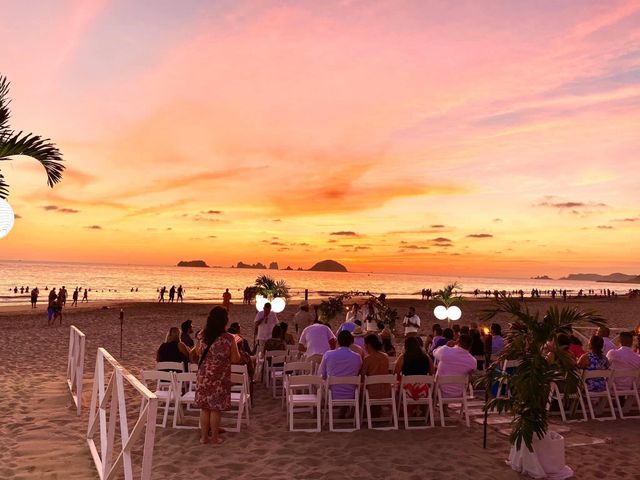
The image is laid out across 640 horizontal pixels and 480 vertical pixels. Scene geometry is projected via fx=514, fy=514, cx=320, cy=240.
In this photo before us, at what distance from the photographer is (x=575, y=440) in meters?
7.22

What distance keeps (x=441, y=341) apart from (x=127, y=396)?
20.1ft

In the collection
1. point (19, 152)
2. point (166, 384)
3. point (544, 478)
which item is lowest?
point (544, 478)

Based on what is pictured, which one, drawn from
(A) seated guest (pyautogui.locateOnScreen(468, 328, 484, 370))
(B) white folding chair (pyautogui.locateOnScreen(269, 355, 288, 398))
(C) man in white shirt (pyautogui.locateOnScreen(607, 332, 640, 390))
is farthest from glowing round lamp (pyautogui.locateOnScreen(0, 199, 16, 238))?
(C) man in white shirt (pyautogui.locateOnScreen(607, 332, 640, 390))

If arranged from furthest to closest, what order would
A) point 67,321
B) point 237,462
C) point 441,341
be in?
point 67,321 → point 441,341 → point 237,462

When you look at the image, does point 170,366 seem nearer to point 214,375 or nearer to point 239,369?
point 239,369

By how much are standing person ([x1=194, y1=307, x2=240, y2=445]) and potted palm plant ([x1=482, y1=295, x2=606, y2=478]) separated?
343 centimetres

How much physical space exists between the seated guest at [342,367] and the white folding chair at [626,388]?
4214mm

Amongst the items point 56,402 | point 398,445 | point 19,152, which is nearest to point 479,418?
point 398,445

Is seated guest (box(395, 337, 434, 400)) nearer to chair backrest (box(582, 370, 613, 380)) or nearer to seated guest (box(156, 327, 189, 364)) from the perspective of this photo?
chair backrest (box(582, 370, 613, 380))

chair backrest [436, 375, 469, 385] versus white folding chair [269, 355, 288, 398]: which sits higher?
chair backrest [436, 375, 469, 385]

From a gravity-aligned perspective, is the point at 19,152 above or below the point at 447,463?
above

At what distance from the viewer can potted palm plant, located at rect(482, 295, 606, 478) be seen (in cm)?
572

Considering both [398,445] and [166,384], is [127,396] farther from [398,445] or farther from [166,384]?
[398,445]

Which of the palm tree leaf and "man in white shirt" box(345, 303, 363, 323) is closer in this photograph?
the palm tree leaf
